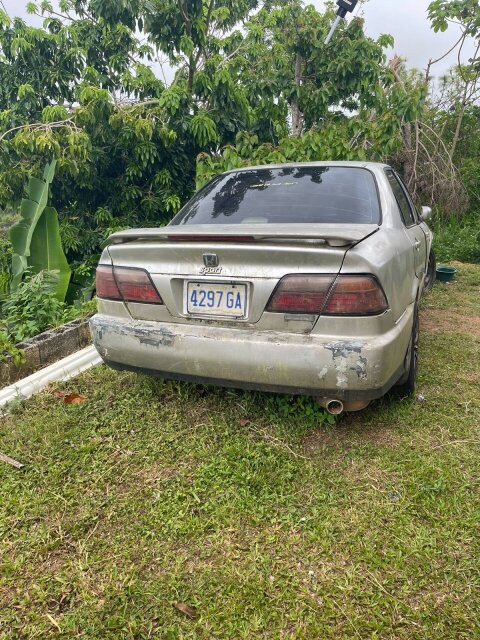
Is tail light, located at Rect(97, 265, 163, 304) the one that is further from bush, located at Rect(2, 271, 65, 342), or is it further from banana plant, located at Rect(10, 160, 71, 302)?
banana plant, located at Rect(10, 160, 71, 302)

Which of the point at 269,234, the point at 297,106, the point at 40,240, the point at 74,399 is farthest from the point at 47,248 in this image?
the point at 297,106

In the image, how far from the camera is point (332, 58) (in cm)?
664

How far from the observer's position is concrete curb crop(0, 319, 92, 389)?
3.14m

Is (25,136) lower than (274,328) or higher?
higher

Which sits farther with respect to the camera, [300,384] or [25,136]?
[25,136]

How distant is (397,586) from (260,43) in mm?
7622

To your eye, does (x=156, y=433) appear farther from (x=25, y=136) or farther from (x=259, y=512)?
(x=25, y=136)

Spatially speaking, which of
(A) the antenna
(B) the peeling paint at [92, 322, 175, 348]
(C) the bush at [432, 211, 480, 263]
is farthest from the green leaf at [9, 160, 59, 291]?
(C) the bush at [432, 211, 480, 263]

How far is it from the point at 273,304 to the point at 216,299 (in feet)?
0.97

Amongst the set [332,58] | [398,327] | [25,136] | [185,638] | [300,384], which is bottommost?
[185,638]

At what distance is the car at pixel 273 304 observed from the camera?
1.95 metres

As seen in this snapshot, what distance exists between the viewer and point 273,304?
2.03 meters

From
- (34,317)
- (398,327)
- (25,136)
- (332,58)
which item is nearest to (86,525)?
(398,327)

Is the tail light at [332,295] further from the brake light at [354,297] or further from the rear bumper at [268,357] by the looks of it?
A: the rear bumper at [268,357]
